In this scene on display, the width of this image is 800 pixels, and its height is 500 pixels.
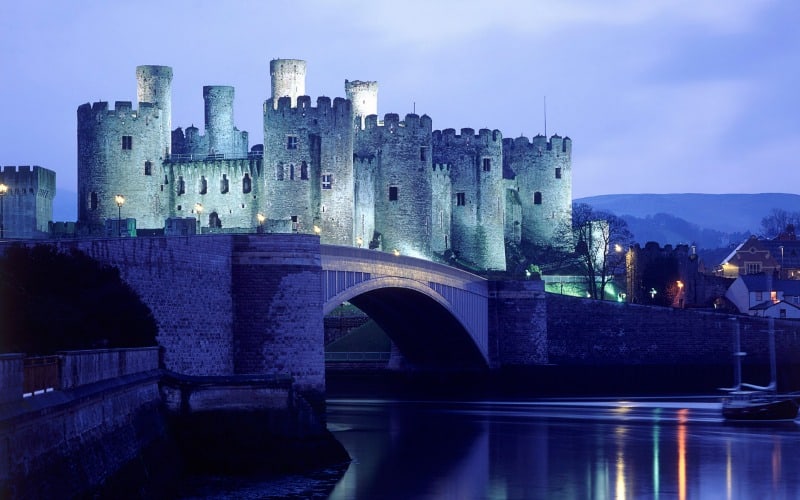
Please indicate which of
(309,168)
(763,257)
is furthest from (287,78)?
(763,257)

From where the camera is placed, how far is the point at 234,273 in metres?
32.9

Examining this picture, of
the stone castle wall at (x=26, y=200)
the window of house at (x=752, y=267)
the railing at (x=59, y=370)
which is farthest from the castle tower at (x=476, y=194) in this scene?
the railing at (x=59, y=370)

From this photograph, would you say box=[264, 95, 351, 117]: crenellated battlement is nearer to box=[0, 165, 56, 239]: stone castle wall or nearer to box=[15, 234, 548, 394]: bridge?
box=[0, 165, 56, 239]: stone castle wall

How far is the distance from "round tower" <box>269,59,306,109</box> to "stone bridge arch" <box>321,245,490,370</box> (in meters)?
17.0

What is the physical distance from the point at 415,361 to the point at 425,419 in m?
14.2

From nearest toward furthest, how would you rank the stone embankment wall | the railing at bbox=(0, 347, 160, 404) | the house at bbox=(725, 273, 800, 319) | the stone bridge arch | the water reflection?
1. the stone embankment wall
2. the railing at bbox=(0, 347, 160, 404)
3. the water reflection
4. the stone bridge arch
5. the house at bbox=(725, 273, 800, 319)

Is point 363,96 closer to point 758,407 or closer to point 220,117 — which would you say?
point 220,117

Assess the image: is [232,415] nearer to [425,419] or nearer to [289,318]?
[289,318]

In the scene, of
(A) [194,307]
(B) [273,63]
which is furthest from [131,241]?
(B) [273,63]

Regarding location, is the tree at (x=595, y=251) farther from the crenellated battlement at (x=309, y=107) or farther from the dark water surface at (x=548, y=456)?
the dark water surface at (x=548, y=456)

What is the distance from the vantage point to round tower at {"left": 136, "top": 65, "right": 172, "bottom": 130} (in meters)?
65.0

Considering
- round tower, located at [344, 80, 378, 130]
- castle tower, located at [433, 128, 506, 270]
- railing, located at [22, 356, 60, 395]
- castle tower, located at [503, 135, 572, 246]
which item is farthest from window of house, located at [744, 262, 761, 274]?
railing, located at [22, 356, 60, 395]

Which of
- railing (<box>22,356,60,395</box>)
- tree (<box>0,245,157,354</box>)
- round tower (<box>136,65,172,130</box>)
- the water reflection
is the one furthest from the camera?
round tower (<box>136,65,172,130</box>)

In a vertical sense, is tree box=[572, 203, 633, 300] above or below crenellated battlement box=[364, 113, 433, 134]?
below
